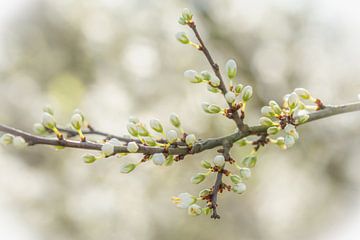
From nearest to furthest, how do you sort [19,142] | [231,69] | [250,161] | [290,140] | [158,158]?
[19,142], [158,158], [290,140], [231,69], [250,161]

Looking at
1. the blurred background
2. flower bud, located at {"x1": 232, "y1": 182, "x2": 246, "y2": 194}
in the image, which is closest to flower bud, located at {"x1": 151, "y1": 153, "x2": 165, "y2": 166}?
flower bud, located at {"x1": 232, "y1": 182, "x2": 246, "y2": 194}

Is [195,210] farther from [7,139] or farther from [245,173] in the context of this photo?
[7,139]

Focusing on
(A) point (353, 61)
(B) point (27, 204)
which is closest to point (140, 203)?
(B) point (27, 204)

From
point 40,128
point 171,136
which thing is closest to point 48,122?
point 40,128

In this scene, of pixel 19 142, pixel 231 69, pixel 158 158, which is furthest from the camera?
pixel 231 69

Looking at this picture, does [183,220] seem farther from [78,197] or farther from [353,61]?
[353,61]

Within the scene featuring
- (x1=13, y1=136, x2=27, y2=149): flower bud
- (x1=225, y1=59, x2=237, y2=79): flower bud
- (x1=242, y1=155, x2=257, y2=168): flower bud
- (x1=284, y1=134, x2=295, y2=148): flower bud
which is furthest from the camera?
(x1=242, y1=155, x2=257, y2=168): flower bud

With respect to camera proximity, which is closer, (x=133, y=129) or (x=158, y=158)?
(x=158, y=158)

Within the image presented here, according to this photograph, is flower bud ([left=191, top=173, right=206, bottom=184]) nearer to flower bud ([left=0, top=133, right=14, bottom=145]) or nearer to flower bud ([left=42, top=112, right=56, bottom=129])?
flower bud ([left=42, top=112, right=56, bottom=129])
